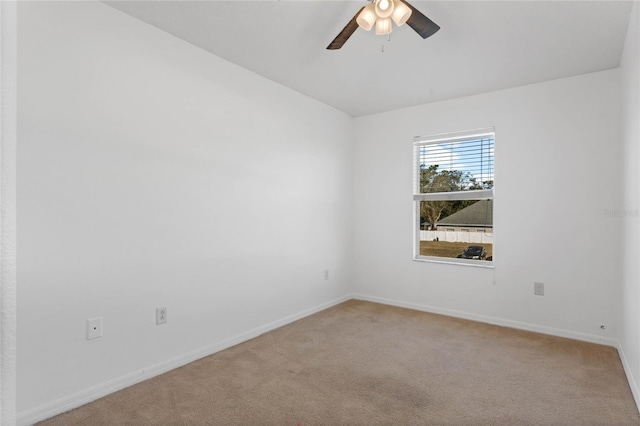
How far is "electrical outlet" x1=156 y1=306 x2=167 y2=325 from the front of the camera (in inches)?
103

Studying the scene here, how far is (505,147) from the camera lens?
12.3 feet

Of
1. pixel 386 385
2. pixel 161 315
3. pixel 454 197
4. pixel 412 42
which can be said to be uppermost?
pixel 412 42

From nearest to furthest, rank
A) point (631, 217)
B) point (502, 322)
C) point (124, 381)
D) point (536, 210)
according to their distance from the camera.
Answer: point (124, 381), point (631, 217), point (536, 210), point (502, 322)

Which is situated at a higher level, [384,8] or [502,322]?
[384,8]

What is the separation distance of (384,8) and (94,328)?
98.8 inches

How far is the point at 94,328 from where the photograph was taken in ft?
7.42

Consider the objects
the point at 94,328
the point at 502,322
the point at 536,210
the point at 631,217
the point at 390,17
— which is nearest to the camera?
the point at 390,17

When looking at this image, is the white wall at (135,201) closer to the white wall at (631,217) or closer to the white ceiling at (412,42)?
the white ceiling at (412,42)

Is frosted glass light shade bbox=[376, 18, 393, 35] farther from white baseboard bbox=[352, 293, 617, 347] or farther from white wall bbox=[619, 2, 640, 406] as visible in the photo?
white baseboard bbox=[352, 293, 617, 347]

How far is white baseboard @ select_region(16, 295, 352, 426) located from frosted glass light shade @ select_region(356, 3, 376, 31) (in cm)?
253

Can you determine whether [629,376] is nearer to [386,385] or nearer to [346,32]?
[386,385]

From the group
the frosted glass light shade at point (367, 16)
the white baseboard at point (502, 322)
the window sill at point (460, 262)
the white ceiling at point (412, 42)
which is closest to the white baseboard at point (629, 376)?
the white baseboard at point (502, 322)

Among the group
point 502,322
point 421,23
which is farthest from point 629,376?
point 421,23

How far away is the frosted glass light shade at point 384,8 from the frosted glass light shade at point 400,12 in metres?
0.02
